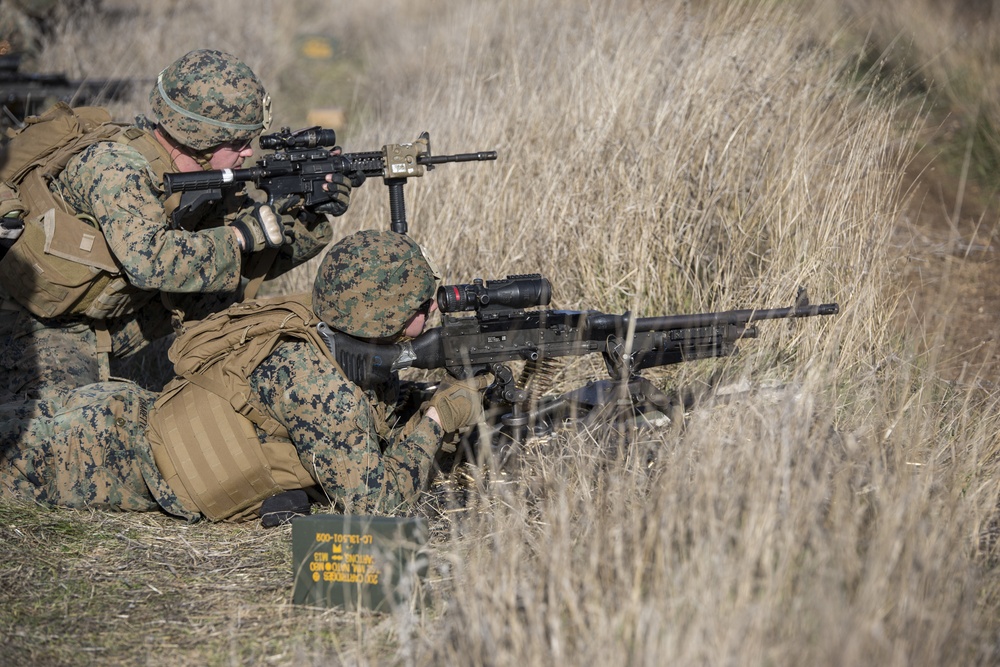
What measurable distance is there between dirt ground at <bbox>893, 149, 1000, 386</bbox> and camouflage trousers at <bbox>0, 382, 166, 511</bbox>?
3554 millimetres

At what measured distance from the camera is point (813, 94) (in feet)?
20.2

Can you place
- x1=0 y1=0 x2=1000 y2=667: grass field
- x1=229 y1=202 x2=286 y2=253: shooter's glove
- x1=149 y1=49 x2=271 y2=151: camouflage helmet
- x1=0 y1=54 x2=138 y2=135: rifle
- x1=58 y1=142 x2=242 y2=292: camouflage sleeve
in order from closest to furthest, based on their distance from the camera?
x1=0 y1=0 x2=1000 y2=667: grass field
x1=58 y1=142 x2=242 y2=292: camouflage sleeve
x1=149 y1=49 x2=271 y2=151: camouflage helmet
x1=229 y1=202 x2=286 y2=253: shooter's glove
x1=0 y1=54 x2=138 y2=135: rifle

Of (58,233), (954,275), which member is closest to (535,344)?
(58,233)

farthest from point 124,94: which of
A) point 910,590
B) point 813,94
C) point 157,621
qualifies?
point 910,590

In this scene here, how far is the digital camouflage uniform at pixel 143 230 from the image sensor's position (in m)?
4.39

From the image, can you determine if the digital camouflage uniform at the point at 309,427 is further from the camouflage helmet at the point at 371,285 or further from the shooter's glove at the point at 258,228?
the shooter's glove at the point at 258,228

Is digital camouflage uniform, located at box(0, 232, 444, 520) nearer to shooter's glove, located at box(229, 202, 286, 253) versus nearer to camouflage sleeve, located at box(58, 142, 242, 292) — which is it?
camouflage sleeve, located at box(58, 142, 242, 292)

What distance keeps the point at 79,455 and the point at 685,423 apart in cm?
248

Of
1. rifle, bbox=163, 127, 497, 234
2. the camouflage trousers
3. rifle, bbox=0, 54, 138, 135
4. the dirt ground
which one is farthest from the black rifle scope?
rifle, bbox=0, 54, 138, 135

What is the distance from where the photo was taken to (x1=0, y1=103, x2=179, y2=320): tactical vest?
4.46 meters

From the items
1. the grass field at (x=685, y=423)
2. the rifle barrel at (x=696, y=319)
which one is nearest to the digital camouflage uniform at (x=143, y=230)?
the grass field at (x=685, y=423)

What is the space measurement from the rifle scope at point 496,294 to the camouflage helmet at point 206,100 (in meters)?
1.44

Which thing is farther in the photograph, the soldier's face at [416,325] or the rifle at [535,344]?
the soldier's face at [416,325]

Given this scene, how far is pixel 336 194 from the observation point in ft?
16.3
